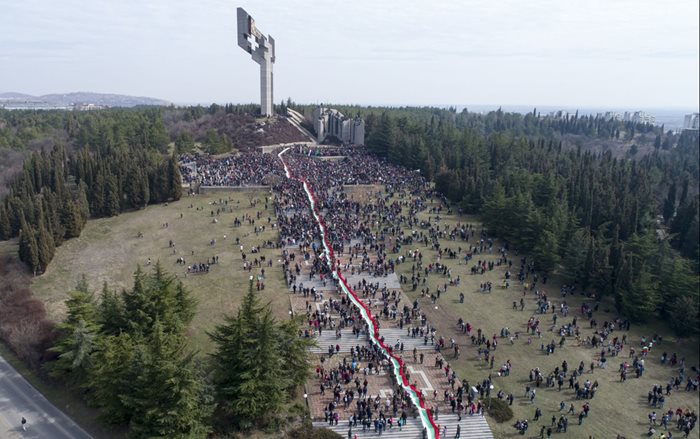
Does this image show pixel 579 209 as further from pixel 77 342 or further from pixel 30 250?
pixel 30 250

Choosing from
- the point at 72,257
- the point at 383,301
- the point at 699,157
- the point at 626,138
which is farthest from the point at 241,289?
the point at 626,138

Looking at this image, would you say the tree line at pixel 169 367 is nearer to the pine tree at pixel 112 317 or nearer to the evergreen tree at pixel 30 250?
the pine tree at pixel 112 317

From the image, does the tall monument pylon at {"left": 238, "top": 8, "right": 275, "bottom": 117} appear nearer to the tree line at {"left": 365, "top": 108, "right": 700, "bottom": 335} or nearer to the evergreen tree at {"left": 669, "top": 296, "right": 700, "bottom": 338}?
the tree line at {"left": 365, "top": 108, "right": 700, "bottom": 335}

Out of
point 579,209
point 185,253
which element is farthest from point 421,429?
point 579,209

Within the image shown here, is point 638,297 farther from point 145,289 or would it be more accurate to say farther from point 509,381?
point 145,289

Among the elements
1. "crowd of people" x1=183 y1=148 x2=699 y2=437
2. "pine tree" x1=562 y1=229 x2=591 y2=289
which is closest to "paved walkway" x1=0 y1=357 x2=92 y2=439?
"crowd of people" x1=183 y1=148 x2=699 y2=437

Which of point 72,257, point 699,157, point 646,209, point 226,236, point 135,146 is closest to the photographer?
point 72,257
